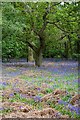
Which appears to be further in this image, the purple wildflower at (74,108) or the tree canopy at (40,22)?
the tree canopy at (40,22)

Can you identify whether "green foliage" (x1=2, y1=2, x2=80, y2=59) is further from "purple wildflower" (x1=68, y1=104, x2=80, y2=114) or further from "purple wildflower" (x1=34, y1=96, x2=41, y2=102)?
"purple wildflower" (x1=68, y1=104, x2=80, y2=114)

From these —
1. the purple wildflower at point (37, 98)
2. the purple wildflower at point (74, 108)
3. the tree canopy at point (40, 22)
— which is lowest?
the purple wildflower at point (37, 98)

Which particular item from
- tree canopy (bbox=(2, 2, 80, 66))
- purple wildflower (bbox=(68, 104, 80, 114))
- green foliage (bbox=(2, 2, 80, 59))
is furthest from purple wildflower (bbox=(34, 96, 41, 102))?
tree canopy (bbox=(2, 2, 80, 66))

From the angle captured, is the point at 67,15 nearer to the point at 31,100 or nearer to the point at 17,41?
the point at 17,41

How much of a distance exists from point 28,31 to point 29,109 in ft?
16.5

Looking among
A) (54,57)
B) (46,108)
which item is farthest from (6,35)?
(54,57)

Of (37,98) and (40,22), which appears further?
(40,22)

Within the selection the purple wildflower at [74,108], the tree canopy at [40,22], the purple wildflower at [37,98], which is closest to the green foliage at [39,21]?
the tree canopy at [40,22]

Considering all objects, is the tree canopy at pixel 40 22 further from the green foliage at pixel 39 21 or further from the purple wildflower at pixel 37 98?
the purple wildflower at pixel 37 98

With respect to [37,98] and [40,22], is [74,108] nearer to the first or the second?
[37,98]

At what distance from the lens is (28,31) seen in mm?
6977

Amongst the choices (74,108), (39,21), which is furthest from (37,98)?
(39,21)

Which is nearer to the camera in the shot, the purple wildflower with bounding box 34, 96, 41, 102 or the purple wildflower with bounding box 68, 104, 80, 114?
the purple wildflower with bounding box 68, 104, 80, 114

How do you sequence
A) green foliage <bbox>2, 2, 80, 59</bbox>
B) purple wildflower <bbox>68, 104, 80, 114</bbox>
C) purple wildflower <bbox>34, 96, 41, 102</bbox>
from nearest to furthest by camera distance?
A: purple wildflower <bbox>68, 104, 80, 114</bbox>, purple wildflower <bbox>34, 96, 41, 102</bbox>, green foliage <bbox>2, 2, 80, 59</bbox>
